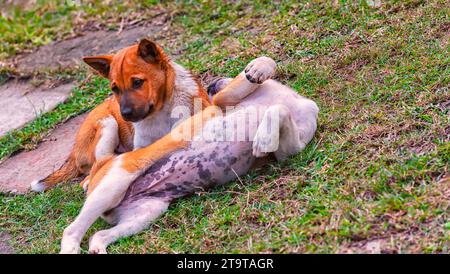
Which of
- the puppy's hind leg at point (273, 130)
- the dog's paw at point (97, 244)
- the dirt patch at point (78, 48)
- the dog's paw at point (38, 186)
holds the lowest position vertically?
the dirt patch at point (78, 48)

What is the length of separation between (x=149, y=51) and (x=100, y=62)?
513 mm

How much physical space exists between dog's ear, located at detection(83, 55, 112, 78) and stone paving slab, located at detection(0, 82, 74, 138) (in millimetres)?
2261

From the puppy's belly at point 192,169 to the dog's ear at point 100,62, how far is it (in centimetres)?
117

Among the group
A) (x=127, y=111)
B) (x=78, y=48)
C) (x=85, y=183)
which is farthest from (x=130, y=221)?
(x=78, y=48)

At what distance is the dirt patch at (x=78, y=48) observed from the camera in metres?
9.83

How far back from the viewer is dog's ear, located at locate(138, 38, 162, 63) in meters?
6.36

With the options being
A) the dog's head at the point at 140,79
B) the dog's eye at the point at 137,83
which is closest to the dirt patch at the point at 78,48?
the dog's head at the point at 140,79

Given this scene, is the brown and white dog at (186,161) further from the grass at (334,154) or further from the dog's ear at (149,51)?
the dog's ear at (149,51)

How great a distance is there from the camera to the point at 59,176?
7191 mm

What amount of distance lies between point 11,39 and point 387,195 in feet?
23.2

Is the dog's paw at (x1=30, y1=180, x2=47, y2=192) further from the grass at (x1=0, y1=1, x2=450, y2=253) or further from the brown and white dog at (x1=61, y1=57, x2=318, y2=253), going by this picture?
the brown and white dog at (x1=61, y1=57, x2=318, y2=253)
